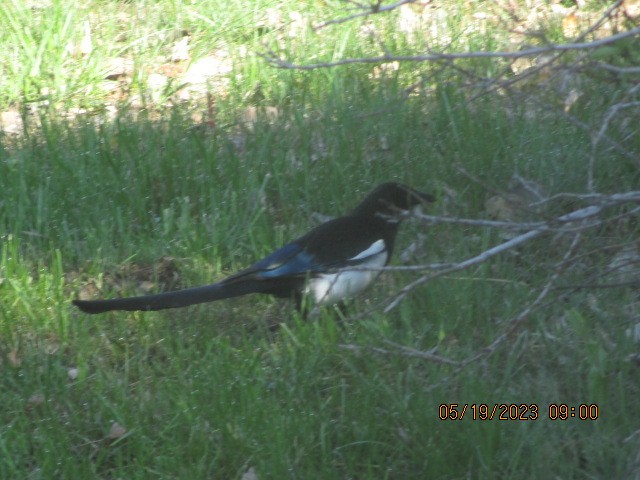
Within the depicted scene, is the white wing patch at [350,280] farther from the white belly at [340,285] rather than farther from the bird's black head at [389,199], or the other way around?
the bird's black head at [389,199]

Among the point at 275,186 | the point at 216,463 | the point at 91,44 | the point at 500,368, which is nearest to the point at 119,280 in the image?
the point at 275,186

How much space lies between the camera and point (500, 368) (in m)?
3.31

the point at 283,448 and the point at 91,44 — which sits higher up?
the point at 91,44

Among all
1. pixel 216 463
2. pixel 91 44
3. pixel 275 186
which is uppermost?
pixel 91 44

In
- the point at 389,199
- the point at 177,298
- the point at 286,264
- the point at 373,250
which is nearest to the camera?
the point at 177,298

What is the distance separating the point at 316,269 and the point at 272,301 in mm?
297

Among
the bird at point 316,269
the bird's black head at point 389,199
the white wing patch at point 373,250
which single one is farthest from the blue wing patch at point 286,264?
the bird's black head at point 389,199

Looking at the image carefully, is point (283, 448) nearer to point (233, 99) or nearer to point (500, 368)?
point (500, 368)

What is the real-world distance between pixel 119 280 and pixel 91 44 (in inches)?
86.3

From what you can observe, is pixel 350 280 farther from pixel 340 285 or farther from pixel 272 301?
pixel 272 301

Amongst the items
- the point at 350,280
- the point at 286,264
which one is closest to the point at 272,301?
the point at 286,264

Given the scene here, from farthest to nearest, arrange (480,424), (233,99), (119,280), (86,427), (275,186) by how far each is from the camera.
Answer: (233,99) < (275,186) < (119,280) < (86,427) < (480,424)

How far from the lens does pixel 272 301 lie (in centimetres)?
399

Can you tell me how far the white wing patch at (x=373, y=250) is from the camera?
389cm
